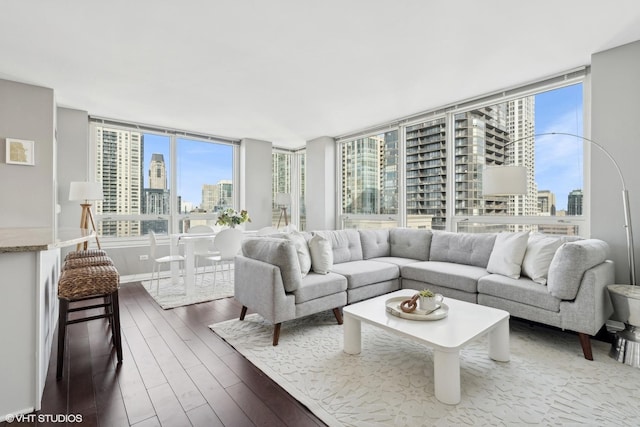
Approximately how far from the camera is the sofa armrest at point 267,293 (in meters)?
2.53

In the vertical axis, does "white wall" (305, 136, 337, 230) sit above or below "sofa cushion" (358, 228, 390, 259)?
above

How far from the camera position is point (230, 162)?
21.3ft

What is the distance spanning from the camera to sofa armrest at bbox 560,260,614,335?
226cm

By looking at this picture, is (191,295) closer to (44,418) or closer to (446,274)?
(44,418)

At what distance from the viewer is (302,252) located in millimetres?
3004

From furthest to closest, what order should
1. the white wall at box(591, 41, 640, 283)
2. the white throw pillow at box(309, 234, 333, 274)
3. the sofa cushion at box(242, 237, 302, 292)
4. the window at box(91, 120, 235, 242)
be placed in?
1. the window at box(91, 120, 235, 242)
2. the white throw pillow at box(309, 234, 333, 274)
3. the white wall at box(591, 41, 640, 283)
4. the sofa cushion at box(242, 237, 302, 292)

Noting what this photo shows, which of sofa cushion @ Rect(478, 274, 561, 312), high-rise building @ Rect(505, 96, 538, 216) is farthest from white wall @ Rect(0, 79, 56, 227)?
high-rise building @ Rect(505, 96, 538, 216)

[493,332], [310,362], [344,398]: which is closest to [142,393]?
[310,362]

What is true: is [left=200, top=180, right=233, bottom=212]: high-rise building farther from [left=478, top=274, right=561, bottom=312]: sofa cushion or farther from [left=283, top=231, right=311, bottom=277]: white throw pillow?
[left=478, top=274, right=561, bottom=312]: sofa cushion

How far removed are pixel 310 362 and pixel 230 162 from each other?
5.13 metres

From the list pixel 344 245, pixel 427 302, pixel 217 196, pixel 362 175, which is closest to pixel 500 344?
pixel 427 302

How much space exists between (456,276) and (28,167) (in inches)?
198

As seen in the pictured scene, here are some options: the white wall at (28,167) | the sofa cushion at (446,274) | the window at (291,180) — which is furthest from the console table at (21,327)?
the window at (291,180)

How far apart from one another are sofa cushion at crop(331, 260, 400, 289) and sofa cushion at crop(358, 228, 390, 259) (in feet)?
1.18
